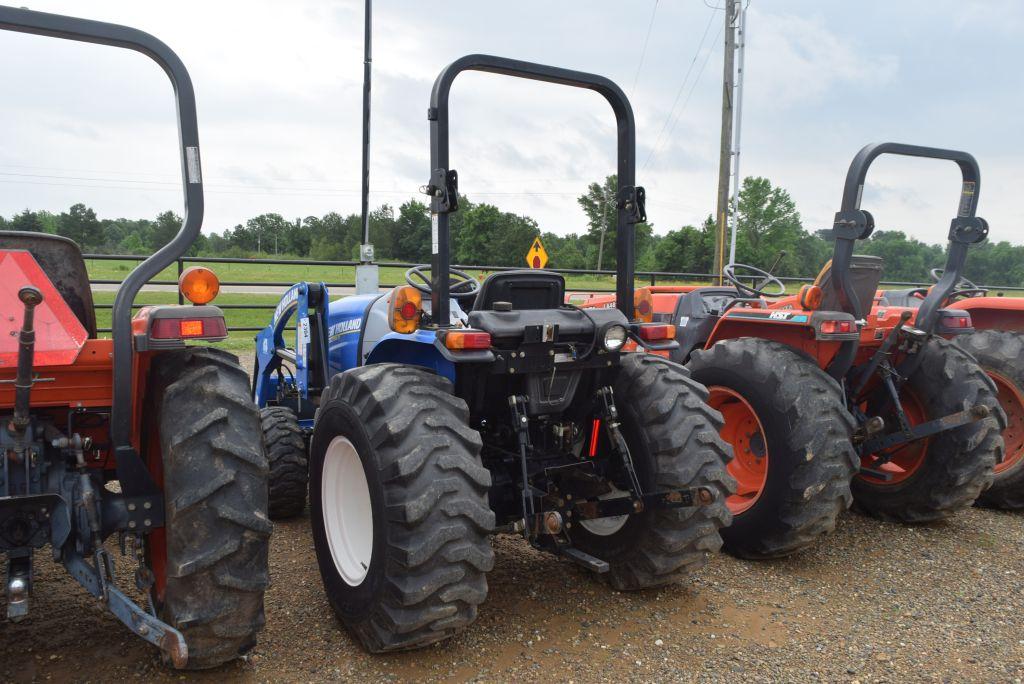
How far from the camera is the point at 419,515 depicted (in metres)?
2.86

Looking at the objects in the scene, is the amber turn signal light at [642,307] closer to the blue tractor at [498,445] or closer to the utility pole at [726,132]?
the blue tractor at [498,445]

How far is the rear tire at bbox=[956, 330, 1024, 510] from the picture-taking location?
554 centimetres

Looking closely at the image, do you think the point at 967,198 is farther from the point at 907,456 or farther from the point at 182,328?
the point at 182,328

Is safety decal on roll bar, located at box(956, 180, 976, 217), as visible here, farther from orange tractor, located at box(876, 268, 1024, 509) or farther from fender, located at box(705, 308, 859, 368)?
fender, located at box(705, 308, 859, 368)

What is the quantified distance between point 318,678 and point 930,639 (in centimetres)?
263

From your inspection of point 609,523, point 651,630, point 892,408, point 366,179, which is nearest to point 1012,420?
point 892,408

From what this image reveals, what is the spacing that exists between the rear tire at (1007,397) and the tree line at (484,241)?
2.36ft

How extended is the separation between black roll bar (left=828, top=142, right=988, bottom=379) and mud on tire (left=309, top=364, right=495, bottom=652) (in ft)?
8.67

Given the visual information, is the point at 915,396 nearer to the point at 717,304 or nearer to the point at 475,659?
the point at 717,304

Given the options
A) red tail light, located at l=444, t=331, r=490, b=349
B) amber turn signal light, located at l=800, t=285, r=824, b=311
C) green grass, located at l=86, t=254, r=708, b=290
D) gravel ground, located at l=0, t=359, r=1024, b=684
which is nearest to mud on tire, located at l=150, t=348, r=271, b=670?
gravel ground, located at l=0, t=359, r=1024, b=684

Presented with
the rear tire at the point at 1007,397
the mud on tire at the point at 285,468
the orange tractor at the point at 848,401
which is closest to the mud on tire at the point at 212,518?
the mud on tire at the point at 285,468

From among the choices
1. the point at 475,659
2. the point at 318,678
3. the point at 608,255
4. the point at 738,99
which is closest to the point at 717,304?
the point at 475,659

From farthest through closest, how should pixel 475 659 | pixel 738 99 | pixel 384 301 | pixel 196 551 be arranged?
pixel 738 99 → pixel 384 301 → pixel 475 659 → pixel 196 551

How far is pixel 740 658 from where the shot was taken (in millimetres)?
3225
